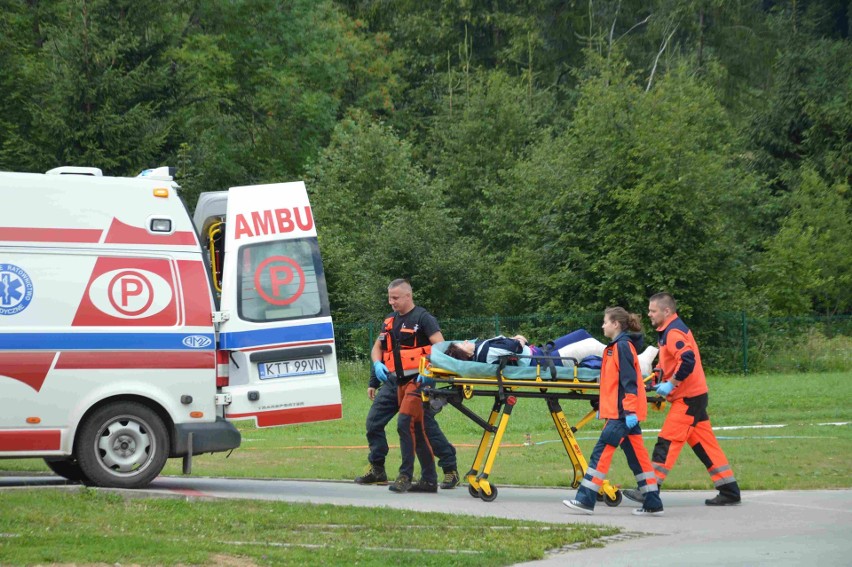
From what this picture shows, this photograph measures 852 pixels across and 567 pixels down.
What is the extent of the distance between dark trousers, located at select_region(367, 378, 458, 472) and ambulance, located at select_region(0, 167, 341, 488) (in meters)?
0.60

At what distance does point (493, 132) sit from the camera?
158ft

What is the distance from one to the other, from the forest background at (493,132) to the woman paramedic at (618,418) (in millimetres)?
21920

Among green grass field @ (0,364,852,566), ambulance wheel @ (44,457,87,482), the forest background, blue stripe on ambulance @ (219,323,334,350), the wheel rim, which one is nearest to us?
green grass field @ (0,364,852,566)

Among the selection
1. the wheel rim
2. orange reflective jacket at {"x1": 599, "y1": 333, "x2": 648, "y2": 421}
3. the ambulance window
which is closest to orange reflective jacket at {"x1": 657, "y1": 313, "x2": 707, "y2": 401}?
orange reflective jacket at {"x1": 599, "y1": 333, "x2": 648, "y2": 421}

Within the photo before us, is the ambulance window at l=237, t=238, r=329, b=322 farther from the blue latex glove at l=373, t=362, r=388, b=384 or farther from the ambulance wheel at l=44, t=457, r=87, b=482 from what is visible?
the ambulance wheel at l=44, t=457, r=87, b=482

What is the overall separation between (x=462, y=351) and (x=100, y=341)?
3.23 m

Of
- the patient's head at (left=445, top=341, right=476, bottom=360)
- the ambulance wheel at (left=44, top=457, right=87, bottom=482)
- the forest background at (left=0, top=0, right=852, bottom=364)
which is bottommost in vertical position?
the ambulance wheel at (left=44, top=457, right=87, bottom=482)

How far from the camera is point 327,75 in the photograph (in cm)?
5081

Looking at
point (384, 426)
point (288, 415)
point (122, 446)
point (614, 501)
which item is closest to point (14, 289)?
point (122, 446)

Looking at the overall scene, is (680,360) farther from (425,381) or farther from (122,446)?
(122,446)

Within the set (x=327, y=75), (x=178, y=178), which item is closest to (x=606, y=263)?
(x=178, y=178)

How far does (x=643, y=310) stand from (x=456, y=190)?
16.0 m

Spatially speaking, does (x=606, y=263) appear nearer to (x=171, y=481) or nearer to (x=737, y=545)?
(x=171, y=481)

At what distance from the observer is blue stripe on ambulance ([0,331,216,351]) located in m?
11.3
